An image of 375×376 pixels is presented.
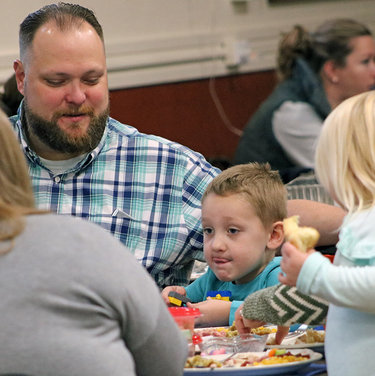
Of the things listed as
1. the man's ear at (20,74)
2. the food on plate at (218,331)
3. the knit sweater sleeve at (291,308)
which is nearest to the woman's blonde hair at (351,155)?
the knit sweater sleeve at (291,308)

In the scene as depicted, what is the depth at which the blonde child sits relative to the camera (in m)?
1.53

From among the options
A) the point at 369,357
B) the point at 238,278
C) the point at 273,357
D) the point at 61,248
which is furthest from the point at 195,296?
the point at 61,248

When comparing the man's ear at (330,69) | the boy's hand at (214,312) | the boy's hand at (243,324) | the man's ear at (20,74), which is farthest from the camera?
the man's ear at (330,69)

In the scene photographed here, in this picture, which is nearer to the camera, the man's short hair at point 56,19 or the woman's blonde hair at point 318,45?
the man's short hair at point 56,19

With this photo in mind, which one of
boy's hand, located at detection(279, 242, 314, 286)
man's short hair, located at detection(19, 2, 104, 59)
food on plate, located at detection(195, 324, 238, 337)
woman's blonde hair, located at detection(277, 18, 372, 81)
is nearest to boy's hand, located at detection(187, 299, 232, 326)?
food on plate, located at detection(195, 324, 238, 337)

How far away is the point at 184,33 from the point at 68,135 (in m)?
2.57

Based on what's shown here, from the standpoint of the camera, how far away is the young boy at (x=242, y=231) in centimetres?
221

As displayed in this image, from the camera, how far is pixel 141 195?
101 inches

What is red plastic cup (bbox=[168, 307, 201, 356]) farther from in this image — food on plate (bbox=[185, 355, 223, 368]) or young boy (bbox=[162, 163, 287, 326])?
young boy (bbox=[162, 163, 287, 326])

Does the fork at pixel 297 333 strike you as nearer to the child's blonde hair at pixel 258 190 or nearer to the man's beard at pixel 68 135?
the child's blonde hair at pixel 258 190

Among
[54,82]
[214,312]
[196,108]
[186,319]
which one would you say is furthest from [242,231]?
[196,108]

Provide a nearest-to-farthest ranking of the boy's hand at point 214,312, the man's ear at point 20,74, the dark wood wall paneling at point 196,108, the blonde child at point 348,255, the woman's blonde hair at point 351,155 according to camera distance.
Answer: the blonde child at point 348,255 < the woman's blonde hair at point 351,155 < the boy's hand at point 214,312 < the man's ear at point 20,74 < the dark wood wall paneling at point 196,108

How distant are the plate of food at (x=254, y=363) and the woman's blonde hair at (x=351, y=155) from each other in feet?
1.05

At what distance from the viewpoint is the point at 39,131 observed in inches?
99.8
